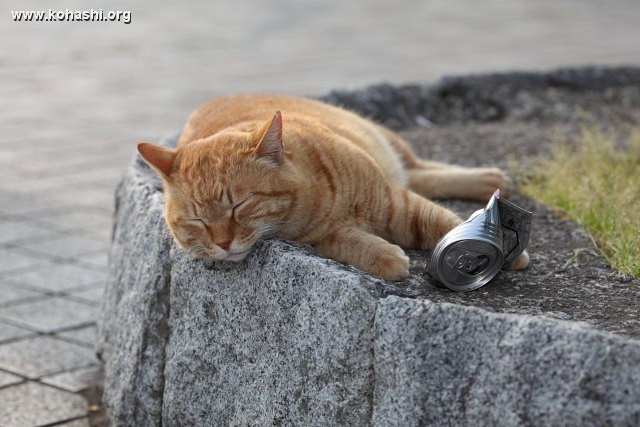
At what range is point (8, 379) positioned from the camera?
3.94 meters

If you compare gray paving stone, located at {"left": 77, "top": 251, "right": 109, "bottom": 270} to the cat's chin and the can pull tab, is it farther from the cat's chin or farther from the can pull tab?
the can pull tab

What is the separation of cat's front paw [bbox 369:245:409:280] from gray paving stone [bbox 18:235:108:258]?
9.61ft

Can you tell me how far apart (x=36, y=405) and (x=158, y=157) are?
1.30m

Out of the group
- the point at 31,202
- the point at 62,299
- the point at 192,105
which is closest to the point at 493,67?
the point at 192,105

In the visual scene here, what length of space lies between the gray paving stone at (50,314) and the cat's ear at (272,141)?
1.97m

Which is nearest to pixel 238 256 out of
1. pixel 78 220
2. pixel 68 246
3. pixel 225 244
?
pixel 225 244

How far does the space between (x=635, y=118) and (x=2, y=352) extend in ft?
12.5

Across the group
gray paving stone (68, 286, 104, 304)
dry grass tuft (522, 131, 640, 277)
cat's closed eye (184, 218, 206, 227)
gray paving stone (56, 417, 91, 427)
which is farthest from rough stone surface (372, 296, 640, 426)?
gray paving stone (68, 286, 104, 304)

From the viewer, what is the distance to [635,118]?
5.77m

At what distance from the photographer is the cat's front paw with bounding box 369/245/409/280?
2.83 metres

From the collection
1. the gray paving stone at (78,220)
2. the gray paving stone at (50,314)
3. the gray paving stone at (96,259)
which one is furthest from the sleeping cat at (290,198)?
the gray paving stone at (78,220)

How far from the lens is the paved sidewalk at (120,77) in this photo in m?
4.46

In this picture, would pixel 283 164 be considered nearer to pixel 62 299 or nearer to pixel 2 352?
pixel 2 352

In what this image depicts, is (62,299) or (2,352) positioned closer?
(2,352)
